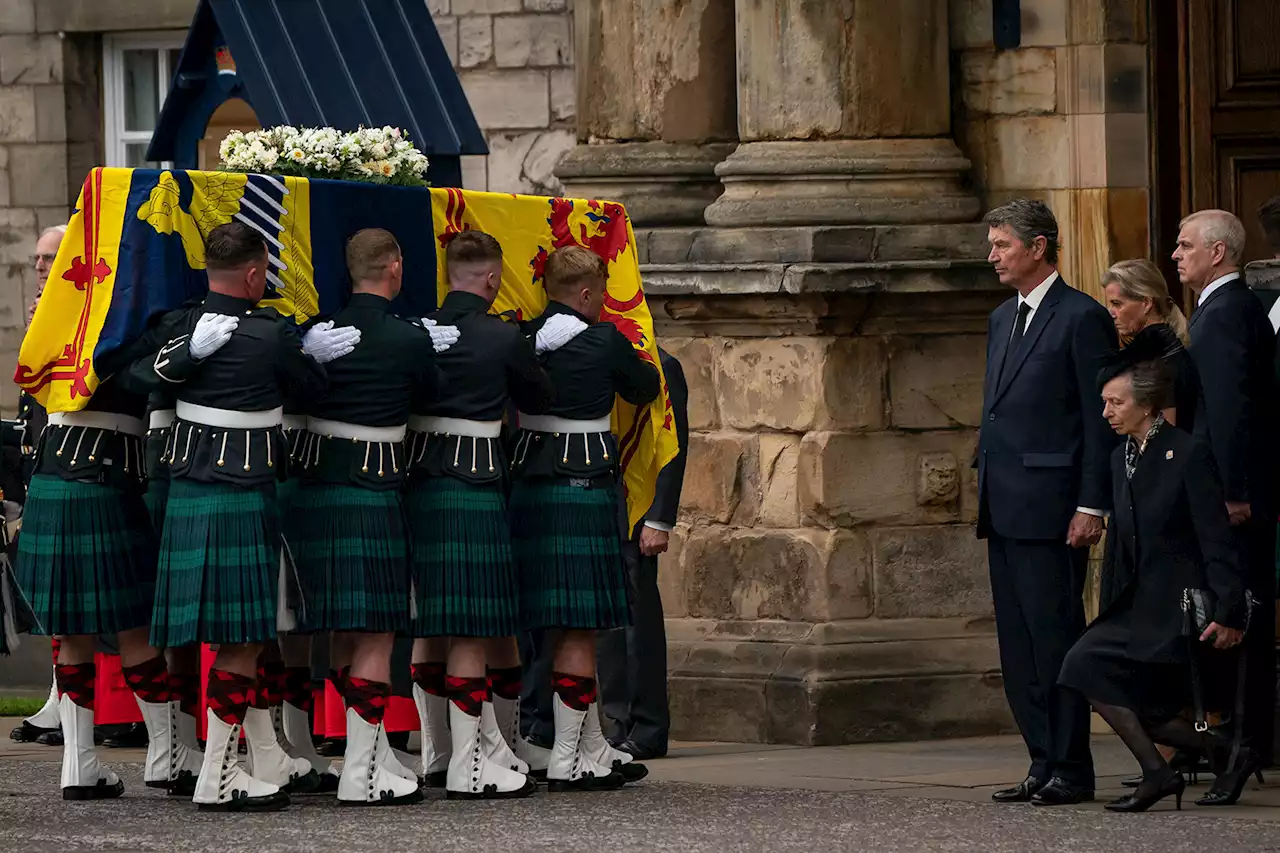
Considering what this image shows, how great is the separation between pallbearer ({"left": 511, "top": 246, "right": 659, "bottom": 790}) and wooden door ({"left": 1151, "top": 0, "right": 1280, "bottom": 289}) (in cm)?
282

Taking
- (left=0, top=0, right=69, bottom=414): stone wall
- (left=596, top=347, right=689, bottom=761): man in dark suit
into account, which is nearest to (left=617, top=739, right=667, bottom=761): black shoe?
(left=596, top=347, right=689, bottom=761): man in dark suit

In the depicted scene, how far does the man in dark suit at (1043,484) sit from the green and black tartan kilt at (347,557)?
185cm

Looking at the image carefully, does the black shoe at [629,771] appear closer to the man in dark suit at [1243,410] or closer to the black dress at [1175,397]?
the black dress at [1175,397]

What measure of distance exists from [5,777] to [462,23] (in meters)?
5.99

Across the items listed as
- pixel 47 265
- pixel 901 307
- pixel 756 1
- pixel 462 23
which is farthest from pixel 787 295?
pixel 462 23

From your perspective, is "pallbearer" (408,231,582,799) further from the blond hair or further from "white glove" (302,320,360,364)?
the blond hair

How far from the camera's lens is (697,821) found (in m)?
8.78

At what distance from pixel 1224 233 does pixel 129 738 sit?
442 centimetres

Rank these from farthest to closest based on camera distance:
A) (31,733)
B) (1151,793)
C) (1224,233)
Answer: (31,733), (1224,233), (1151,793)

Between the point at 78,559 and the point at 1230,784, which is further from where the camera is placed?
the point at 78,559

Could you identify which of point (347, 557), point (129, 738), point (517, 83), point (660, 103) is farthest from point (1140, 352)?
point (517, 83)

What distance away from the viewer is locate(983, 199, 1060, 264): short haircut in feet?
30.7

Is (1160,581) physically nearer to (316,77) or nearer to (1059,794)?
(1059,794)

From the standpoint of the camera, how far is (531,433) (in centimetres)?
969
